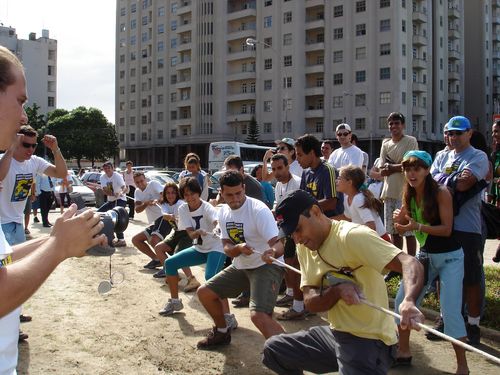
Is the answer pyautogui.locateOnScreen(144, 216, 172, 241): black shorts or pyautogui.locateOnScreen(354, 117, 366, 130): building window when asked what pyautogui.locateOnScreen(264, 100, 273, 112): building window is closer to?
pyautogui.locateOnScreen(354, 117, 366, 130): building window

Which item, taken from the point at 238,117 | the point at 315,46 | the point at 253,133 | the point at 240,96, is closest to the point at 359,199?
the point at 253,133

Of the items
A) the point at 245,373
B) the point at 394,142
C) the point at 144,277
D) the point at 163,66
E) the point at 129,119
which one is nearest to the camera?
the point at 245,373

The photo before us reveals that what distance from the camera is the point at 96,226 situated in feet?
7.21

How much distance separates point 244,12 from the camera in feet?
205

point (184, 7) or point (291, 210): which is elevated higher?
point (184, 7)

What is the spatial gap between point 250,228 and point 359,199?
1.55 meters

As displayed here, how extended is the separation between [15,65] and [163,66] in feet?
240

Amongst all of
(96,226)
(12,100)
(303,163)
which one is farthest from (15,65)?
(303,163)

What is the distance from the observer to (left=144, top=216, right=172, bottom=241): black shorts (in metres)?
8.93

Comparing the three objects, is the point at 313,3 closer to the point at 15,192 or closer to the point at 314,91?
the point at 314,91

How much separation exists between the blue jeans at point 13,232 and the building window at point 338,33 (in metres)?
55.8

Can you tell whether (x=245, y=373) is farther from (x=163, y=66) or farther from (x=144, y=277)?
(x=163, y=66)

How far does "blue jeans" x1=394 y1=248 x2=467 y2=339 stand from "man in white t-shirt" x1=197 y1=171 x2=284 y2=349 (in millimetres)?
1330

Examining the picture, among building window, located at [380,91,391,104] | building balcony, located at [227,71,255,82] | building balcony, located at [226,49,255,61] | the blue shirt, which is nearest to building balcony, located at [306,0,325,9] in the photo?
building balcony, located at [226,49,255,61]
